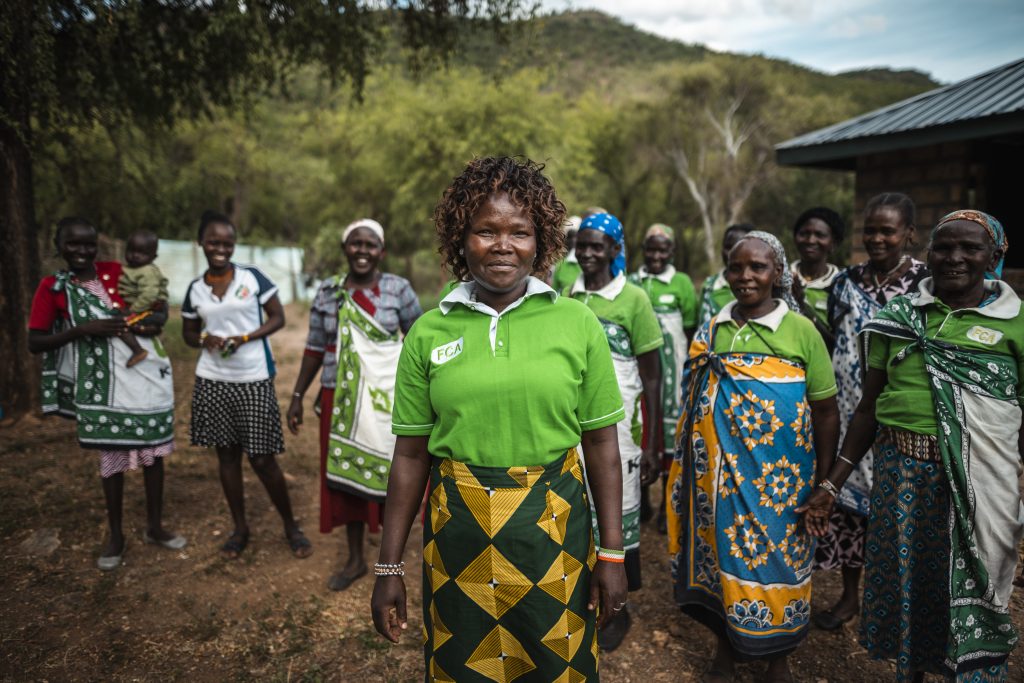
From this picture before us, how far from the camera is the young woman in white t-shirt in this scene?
381cm

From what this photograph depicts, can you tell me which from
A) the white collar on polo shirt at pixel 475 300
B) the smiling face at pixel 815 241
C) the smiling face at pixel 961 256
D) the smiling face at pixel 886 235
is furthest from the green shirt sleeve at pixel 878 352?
the white collar on polo shirt at pixel 475 300

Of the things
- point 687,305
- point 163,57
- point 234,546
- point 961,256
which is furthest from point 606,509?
point 163,57

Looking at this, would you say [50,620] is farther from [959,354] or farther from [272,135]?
[272,135]

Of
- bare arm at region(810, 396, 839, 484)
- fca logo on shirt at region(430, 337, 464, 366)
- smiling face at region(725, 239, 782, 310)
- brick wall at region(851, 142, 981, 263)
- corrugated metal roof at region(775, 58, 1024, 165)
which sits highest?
corrugated metal roof at region(775, 58, 1024, 165)

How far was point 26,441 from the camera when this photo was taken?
6.01 metres

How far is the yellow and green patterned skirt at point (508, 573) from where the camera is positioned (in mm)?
1732

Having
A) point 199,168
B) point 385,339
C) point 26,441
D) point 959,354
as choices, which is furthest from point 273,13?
point 199,168

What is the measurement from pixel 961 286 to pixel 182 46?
723 cm

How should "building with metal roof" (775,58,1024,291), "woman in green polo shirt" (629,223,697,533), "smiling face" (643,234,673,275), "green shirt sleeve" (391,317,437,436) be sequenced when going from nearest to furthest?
"green shirt sleeve" (391,317,437,436), "woman in green polo shirt" (629,223,697,533), "building with metal roof" (775,58,1024,291), "smiling face" (643,234,673,275)

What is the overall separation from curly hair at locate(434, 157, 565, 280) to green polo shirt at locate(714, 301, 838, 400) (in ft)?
3.72

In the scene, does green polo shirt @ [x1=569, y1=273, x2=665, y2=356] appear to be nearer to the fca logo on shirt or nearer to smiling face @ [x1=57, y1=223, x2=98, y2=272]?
the fca logo on shirt

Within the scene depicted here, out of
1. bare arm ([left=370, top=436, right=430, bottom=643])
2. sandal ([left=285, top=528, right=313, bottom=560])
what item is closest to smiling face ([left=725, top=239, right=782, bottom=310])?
bare arm ([left=370, top=436, right=430, bottom=643])

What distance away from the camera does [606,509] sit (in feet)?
6.09

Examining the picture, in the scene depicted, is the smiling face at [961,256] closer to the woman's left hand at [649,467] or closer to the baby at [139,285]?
the woman's left hand at [649,467]
